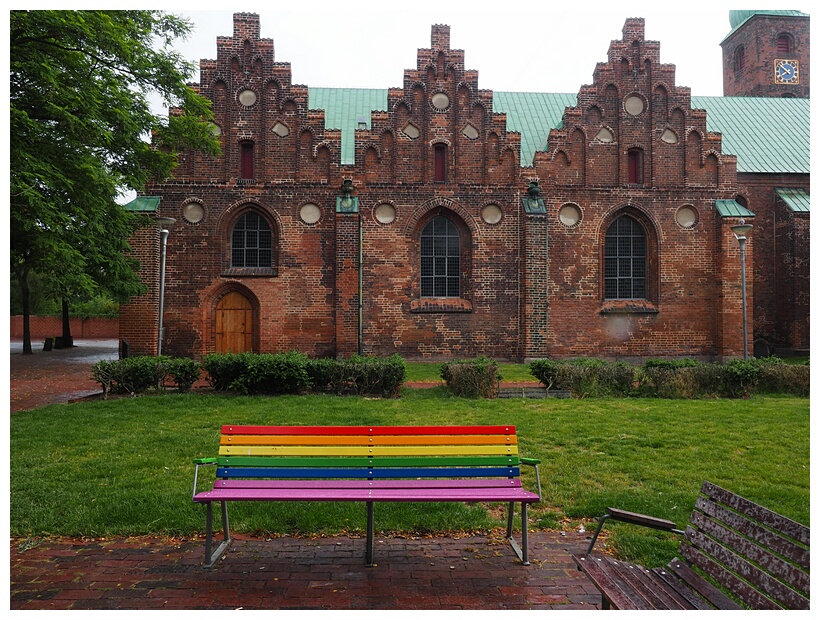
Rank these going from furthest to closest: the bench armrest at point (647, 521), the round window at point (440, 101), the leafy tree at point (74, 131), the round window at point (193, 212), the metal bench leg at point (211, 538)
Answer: the round window at point (440, 101) < the round window at point (193, 212) < the leafy tree at point (74, 131) < the metal bench leg at point (211, 538) < the bench armrest at point (647, 521)

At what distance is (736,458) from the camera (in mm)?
7246

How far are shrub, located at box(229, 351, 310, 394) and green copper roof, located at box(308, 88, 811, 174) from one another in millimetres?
10805

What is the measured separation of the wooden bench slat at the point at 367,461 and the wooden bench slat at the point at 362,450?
0.03 meters

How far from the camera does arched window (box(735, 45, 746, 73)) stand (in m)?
32.3

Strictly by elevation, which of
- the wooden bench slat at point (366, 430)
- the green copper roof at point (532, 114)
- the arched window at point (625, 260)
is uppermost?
the green copper roof at point (532, 114)

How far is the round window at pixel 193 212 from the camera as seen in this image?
1833 cm

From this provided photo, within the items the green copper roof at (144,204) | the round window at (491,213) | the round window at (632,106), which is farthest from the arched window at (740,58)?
the green copper roof at (144,204)

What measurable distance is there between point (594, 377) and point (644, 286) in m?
8.80

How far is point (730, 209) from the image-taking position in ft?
62.7

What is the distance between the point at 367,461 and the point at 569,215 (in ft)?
53.3

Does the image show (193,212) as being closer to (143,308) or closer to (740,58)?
(143,308)

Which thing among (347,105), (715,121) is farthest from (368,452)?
(715,121)

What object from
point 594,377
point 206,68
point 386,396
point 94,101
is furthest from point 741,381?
point 206,68

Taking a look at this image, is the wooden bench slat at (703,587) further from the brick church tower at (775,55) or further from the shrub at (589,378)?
the brick church tower at (775,55)
